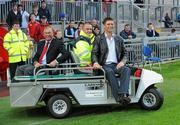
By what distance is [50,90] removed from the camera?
968 cm

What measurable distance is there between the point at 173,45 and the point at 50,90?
36.8 ft

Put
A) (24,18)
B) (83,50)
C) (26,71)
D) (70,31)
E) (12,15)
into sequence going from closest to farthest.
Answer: (26,71), (83,50), (12,15), (24,18), (70,31)

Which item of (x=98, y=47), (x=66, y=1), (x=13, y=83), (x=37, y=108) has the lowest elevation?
(x=37, y=108)

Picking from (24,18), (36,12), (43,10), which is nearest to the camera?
(24,18)

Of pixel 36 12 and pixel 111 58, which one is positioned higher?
pixel 36 12

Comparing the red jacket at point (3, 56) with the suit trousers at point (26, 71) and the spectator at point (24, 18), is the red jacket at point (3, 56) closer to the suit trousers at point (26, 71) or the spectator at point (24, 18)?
the spectator at point (24, 18)

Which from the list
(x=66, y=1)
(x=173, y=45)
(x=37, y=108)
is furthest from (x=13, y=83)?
(x=173, y=45)

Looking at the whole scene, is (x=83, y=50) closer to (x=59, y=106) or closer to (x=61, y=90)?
(x=61, y=90)

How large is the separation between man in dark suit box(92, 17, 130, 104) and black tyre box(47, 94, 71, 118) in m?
0.94

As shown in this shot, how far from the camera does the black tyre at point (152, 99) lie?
391 inches

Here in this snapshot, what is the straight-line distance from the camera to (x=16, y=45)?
1276 centimetres

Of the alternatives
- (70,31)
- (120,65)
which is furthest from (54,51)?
(70,31)

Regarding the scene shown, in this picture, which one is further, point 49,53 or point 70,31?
point 70,31

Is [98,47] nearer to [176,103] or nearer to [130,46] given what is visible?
[176,103]
